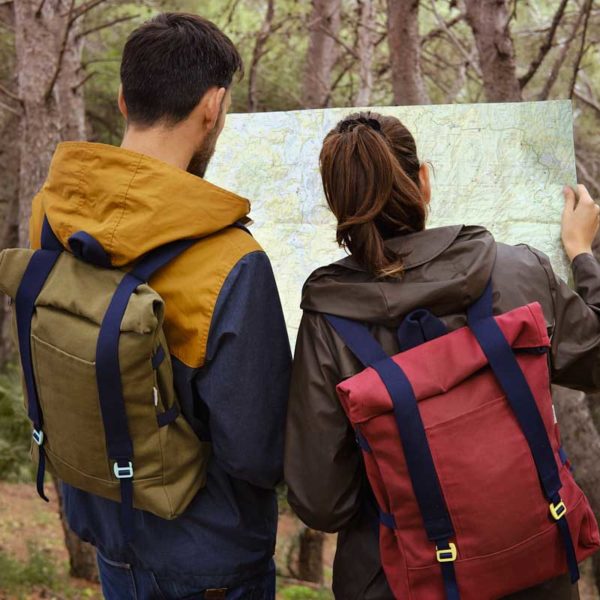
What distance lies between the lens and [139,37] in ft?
5.97

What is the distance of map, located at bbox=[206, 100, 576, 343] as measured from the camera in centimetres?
225

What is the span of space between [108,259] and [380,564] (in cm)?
94

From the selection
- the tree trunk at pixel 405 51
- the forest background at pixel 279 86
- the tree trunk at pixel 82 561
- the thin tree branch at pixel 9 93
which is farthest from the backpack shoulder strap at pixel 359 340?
the tree trunk at pixel 82 561

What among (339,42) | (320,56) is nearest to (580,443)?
(339,42)

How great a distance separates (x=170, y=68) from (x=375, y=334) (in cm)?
78

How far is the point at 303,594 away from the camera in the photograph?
208 inches

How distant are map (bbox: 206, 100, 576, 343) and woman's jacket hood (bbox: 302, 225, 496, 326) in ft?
1.74

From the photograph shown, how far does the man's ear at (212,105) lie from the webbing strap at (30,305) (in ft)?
1.58

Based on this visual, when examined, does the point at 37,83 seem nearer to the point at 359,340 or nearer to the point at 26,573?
the point at 26,573

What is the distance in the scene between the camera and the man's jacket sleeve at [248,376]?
1706 mm

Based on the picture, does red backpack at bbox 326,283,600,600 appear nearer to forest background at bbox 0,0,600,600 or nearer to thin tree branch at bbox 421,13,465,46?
forest background at bbox 0,0,600,600

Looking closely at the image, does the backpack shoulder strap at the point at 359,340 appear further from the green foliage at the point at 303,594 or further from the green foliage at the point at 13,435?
the green foliage at the point at 13,435

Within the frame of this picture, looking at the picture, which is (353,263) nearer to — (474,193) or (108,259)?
(108,259)

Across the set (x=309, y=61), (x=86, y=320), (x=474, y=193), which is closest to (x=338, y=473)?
(x=86, y=320)
